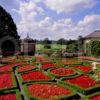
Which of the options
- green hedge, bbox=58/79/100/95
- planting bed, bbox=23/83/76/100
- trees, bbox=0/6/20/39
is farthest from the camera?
trees, bbox=0/6/20/39

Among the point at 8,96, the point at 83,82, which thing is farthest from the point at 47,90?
the point at 83,82

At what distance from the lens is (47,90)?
56.2 ft

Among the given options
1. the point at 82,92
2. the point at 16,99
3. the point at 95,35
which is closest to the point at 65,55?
the point at 95,35

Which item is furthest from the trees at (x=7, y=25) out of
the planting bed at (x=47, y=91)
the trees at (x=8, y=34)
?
the planting bed at (x=47, y=91)

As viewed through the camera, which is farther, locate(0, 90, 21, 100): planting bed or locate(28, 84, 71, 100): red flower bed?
locate(28, 84, 71, 100): red flower bed

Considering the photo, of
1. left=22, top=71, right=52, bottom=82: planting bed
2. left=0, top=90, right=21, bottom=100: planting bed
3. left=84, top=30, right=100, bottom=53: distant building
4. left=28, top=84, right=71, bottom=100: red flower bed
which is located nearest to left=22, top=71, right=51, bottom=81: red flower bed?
left=22, top=71, right=52, bottom=82: planting bed

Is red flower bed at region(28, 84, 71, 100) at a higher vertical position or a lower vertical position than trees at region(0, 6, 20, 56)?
lower

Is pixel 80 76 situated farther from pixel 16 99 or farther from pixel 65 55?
pixel 65 55

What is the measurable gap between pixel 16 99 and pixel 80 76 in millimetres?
9408

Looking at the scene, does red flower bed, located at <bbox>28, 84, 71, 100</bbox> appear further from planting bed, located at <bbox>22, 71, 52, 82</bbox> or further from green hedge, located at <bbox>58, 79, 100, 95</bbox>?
planting bed, located at <bbox>22, 71, 52, 82</bbox>

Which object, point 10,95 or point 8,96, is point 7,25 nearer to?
point 10,95

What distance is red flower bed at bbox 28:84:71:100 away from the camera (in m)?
15.9

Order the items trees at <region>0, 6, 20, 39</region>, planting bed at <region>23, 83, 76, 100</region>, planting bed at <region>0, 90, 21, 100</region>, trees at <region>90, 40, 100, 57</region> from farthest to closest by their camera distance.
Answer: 1. trees at <region>0, 6, 20, 39</region>
2. trees at <region>90, 40, 100, 57</region>
3. planting bed at <region>23, 83, 76, 100</region>
4. planting bed at <region>0, 90, 21, 100</region>

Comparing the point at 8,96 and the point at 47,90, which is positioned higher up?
the point at 47,90
